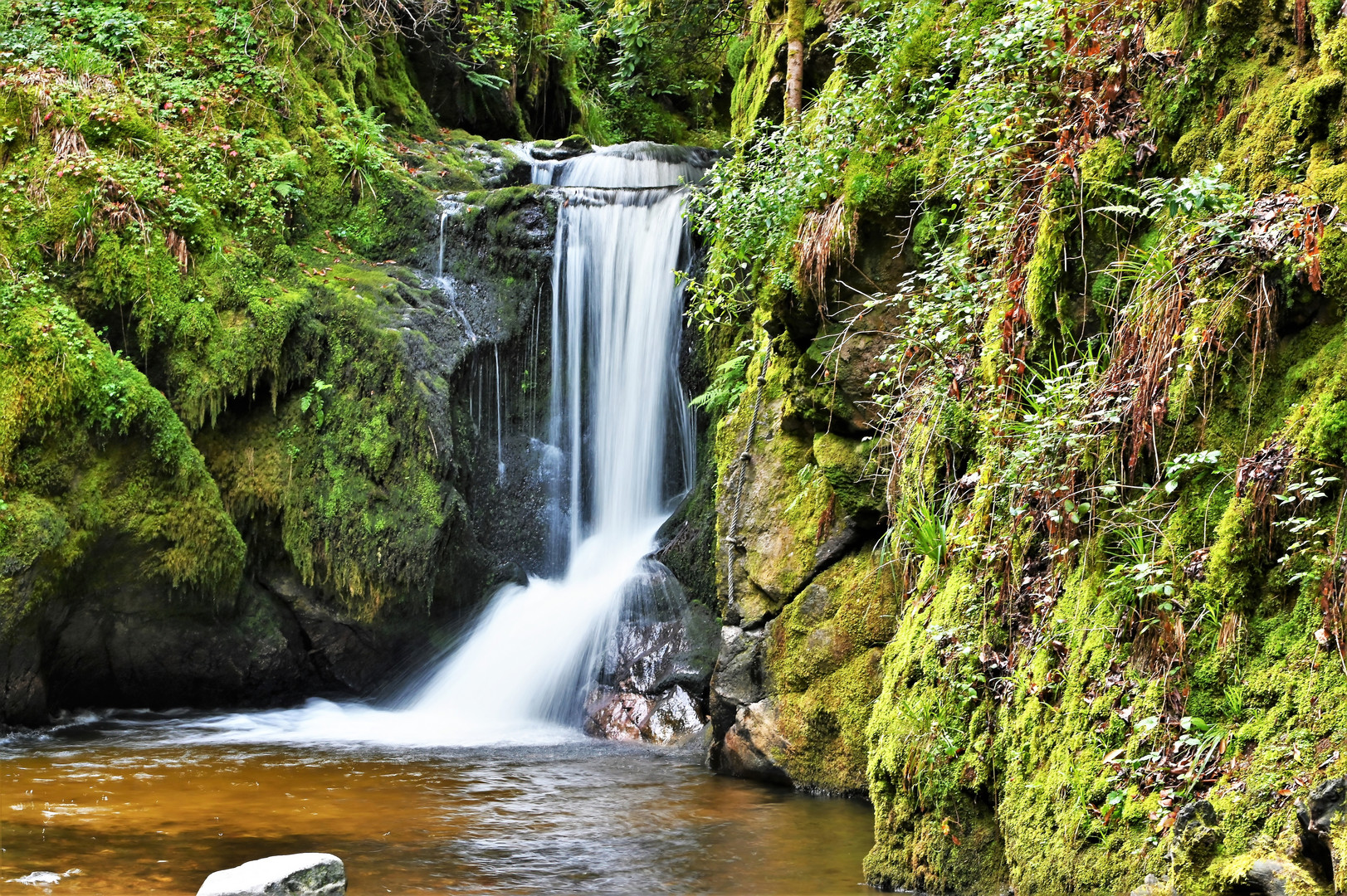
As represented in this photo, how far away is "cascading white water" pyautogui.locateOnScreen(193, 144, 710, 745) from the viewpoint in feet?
31.9

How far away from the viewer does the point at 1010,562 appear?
4.31 m

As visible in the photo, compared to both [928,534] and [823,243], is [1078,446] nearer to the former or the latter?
[928,534]

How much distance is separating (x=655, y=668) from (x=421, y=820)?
3312 mm

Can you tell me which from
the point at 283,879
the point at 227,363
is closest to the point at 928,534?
the point at 283,879

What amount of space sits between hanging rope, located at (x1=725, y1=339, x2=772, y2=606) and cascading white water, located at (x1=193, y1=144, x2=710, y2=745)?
217cm

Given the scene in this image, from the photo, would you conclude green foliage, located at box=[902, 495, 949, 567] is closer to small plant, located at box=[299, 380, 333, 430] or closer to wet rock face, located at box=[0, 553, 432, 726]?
wet rock face, located at box=[0, 553, 432, 726]

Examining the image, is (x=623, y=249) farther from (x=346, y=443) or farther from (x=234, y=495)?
(x=234, y=495)

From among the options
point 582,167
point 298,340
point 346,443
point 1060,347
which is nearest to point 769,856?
point 1060,347

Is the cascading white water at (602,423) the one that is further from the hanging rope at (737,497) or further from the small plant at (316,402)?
the hanging rope at (737,497)

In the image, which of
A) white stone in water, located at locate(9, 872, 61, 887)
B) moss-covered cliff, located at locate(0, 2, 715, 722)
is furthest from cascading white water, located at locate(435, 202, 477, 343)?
white stone in water, located at locate(9, 872, 61, 887)

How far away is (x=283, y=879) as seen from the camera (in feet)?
13.6

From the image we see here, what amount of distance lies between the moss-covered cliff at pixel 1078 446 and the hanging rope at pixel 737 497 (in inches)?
27.4

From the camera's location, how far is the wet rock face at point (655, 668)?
28.2 ft

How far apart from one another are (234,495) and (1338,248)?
8.66 meters
